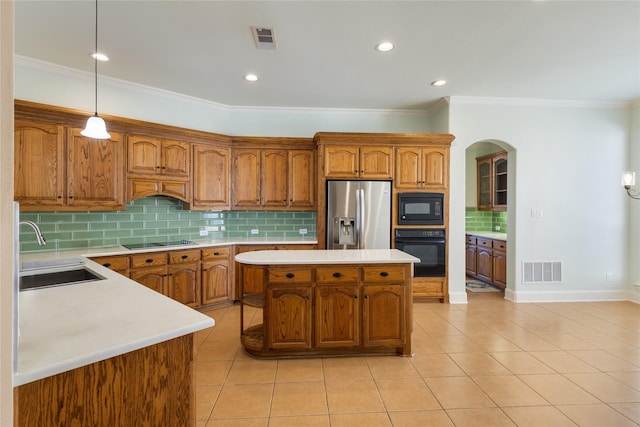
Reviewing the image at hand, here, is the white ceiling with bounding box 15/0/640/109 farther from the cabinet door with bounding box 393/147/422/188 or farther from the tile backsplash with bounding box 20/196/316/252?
the tile backsplash with bounding box 20/196/316/252

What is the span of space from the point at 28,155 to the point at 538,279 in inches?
248

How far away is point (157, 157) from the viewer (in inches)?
151

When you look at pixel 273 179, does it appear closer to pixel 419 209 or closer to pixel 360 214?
pixel 360 214

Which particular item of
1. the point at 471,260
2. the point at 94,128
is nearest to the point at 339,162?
the point at 94,128

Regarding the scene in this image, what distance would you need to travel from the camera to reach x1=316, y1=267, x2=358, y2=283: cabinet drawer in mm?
2641

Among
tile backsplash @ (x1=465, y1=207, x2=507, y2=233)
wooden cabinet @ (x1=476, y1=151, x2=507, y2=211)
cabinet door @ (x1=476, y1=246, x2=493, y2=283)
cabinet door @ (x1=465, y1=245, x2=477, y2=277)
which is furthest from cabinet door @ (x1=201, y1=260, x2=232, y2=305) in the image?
tile backsplash @ (x1=465, y1=207, x2=507, y2=233)

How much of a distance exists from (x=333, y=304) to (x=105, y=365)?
5.97 ft

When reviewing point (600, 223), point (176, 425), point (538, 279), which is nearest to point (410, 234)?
point (538, 279)

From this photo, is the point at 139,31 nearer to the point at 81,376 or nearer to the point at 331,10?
the point at 331,10

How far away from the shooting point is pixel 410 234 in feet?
14.0

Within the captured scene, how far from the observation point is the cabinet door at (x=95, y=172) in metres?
3.25

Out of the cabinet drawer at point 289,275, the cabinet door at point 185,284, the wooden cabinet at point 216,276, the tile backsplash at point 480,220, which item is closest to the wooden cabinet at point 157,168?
the wooden cabinet at point 216,276

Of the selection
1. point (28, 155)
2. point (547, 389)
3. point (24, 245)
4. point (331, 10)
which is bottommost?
point (547, 389)

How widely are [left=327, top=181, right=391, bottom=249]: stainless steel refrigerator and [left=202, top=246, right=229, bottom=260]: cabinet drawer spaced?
4.55ft
